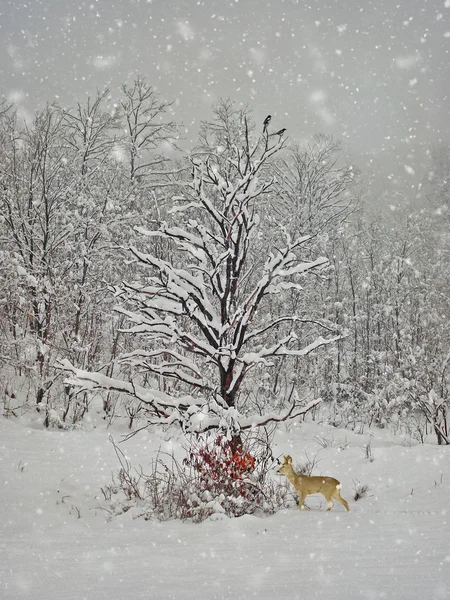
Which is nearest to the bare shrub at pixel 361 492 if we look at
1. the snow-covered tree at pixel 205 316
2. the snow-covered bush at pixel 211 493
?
the snow-covered bush at pixel 211 493

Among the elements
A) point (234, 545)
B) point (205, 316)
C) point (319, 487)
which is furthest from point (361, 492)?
point (205, 316)

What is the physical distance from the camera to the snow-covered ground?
8.09 feet

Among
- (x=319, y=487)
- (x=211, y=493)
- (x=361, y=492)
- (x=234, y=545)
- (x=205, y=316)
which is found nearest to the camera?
(x=234, y=545)

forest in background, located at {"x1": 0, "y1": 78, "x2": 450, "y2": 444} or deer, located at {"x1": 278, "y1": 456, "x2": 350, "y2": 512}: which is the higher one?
forest in background, located at {"x1": 0, "y1": 78, "x2": 450, "y2": 444}

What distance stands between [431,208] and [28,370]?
2312cm

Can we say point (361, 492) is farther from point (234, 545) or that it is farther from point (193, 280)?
point (193, 280)

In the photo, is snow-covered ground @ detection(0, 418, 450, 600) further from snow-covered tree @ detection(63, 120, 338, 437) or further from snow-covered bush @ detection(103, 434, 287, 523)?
snow-covered tree @ detection(63, 120, 338, 437)

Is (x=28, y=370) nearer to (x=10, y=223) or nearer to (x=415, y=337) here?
(x=10, y=223)

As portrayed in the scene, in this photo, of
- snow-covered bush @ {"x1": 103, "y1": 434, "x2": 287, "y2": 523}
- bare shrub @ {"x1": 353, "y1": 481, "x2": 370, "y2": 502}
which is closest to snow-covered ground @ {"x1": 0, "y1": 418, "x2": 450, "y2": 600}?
bare shrub @ {"x1": 353, "y1": 481, "x2": 370, "y2": 502}

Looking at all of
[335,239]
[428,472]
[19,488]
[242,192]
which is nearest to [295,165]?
[335,239]

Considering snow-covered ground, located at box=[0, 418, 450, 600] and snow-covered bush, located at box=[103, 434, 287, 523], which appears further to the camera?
snow-covered bush, located at box=[103, 434, 287, 523]

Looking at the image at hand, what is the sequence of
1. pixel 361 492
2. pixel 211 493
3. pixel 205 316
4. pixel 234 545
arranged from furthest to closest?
pixel 205 316 → pixel 361 492 → pixel 211 493 → pixel 234 545

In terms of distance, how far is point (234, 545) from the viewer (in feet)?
11.4

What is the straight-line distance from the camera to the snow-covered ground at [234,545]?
246 cm
